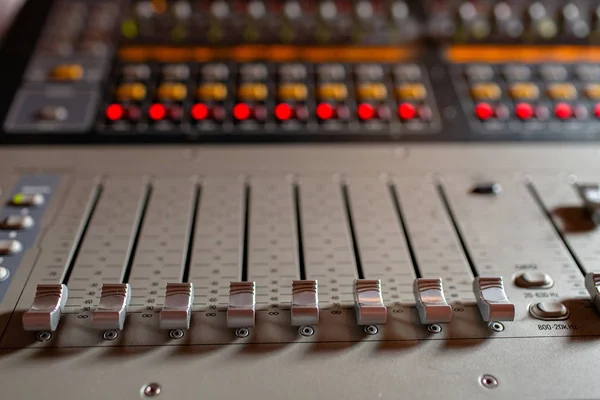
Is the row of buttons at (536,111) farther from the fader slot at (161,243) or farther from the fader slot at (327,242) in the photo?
the fader slot at (161,243)

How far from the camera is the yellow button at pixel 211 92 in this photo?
1417 mm

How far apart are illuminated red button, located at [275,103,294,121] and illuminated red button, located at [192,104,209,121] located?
0.55 ft

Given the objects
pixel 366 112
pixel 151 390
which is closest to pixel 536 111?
pixel 366 112

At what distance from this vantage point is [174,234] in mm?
1100

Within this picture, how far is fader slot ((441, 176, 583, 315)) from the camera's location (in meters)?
1.03

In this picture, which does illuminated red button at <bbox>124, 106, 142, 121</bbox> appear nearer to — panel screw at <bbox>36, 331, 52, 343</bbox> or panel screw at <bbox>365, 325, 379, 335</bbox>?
panel screw at <bbox>36, 331, 52, 343</bbox>

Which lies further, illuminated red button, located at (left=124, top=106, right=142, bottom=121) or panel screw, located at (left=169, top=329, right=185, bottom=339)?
illuminated red button, located at (left=124, top=106, right=142, bottom=121)

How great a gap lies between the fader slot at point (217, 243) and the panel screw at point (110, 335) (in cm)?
13

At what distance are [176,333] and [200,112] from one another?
618 millimetres

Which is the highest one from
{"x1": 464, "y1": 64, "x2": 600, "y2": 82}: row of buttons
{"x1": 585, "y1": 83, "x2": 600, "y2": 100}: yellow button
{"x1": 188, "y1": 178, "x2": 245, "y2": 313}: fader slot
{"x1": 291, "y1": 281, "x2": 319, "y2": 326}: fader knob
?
{"x1": 464, "y1": 64, "x2": 600, "y2": 82}: row of buttons

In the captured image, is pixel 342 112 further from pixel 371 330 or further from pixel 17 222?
pixel 17 222

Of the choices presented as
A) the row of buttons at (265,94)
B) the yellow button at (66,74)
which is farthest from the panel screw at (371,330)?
the yellow button at (66,74)

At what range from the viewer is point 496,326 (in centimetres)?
96

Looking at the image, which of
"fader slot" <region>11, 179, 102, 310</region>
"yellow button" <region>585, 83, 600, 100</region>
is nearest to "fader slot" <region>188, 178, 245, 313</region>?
"fader slot" <region>11, 179, 102, 310</region>
